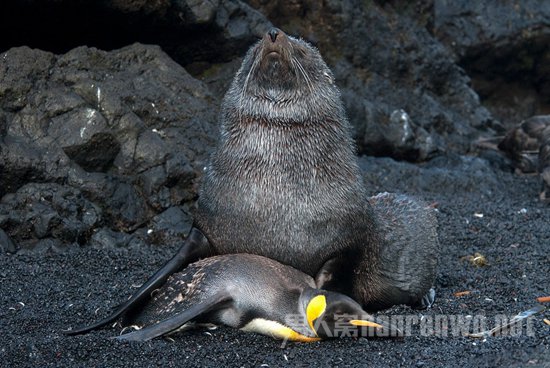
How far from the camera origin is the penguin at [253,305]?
5.18 metres

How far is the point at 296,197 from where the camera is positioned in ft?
18.8

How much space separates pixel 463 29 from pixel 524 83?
5.03ft

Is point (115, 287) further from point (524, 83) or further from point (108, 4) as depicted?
point (524, 83)

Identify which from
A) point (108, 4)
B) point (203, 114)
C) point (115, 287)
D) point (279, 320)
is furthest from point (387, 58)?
point (279, 320)

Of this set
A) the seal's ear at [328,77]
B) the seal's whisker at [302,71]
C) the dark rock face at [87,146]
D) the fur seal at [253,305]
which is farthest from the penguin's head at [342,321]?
the dark rock face at [87,146]

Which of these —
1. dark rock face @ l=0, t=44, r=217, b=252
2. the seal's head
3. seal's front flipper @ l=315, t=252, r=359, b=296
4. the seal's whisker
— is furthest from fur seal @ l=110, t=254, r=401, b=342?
dark rock face @ l=0, t=44, r=217, b=252

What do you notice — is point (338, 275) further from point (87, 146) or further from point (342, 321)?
point (87, 146)

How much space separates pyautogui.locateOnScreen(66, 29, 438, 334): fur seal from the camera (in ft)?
18.7

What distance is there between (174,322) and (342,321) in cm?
86

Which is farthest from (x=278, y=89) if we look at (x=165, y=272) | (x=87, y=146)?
(x=87, y=146)

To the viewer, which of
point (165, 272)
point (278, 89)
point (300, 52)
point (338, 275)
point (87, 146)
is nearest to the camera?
point (165, 272)

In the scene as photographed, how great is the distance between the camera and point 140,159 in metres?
7.75

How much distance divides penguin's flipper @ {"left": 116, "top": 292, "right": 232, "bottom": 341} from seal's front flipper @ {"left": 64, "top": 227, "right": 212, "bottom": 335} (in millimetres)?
284

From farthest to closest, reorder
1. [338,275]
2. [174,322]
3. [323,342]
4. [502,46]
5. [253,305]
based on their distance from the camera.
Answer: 1. [502,46]
2. [338,275]
3. [253,305]
4. [323,342]
5. [174,322]
